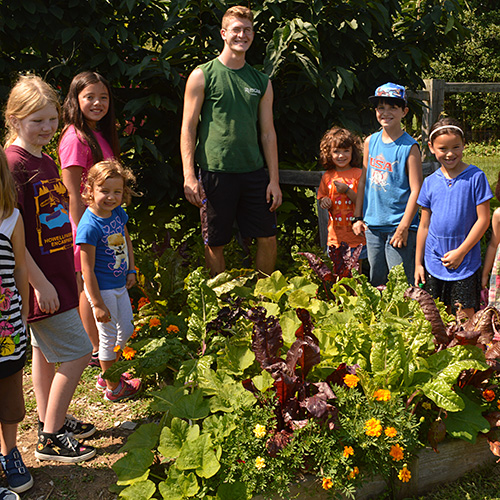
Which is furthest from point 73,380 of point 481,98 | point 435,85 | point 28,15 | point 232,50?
point 481,98

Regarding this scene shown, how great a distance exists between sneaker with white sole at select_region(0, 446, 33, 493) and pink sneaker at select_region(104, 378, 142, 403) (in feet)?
2.76

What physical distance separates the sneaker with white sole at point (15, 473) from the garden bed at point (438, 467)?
4.53 feet

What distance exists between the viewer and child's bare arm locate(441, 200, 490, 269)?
11.6 feet

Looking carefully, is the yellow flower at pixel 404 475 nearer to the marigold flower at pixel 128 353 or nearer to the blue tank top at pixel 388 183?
the marigold flower at pixel 128 353

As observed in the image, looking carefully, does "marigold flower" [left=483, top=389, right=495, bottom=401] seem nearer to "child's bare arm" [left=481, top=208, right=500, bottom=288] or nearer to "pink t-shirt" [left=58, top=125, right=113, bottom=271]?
"child's bare arm" [left=481, top=208, right=500, bottom=288]

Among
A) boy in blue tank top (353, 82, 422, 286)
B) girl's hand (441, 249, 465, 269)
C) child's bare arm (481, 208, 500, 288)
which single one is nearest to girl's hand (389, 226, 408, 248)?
boy in blue tank top (353, 82, 422, 286)

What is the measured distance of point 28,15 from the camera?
4.22 meters

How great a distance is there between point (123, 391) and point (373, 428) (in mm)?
1710

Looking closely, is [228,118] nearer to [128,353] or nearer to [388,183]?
[388,183]

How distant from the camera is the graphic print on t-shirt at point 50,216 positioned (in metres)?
2.86

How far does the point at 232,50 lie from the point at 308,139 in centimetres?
135

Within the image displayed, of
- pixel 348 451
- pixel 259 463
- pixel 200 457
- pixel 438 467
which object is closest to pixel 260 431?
pixel 259 463

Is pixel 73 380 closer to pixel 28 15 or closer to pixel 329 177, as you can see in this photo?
pixel 329 177

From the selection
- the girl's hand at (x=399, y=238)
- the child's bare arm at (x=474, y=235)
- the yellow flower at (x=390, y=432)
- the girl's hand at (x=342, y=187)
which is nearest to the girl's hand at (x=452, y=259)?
the child's bare arm at (x=474, y=235)
